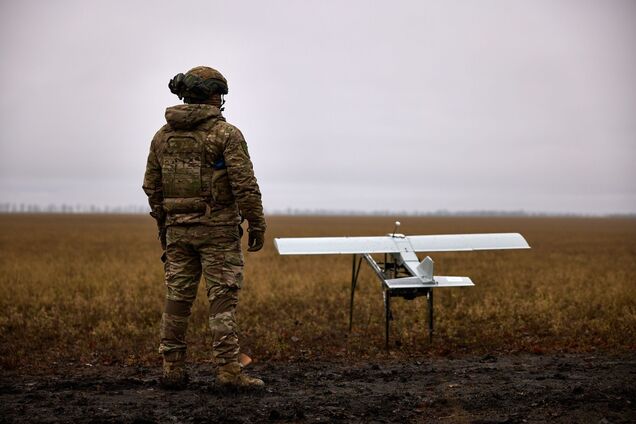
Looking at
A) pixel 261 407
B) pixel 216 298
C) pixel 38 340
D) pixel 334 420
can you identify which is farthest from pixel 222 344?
pixel 38 340

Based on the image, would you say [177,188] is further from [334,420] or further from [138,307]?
[138,307]

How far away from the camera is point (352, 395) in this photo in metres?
5.95

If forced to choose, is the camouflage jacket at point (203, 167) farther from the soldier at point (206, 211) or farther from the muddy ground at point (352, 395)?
the muddy ground at point (352, 395)

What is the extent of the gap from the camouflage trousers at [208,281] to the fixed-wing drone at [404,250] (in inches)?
97.5

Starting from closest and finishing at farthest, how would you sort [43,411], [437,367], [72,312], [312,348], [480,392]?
1. [43,411]
2. [480,392]
3. [437,367]
4. [312,348]
5. [72,312]

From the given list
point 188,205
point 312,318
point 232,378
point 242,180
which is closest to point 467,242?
point 312,318

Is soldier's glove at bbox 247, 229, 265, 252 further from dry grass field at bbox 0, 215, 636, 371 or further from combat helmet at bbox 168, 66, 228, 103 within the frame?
dry grass field at bbox 0, 215, 636, 371

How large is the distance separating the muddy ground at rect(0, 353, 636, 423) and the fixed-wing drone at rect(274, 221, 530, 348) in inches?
41.3

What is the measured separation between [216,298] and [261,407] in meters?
1.25

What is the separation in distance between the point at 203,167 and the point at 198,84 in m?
0.87

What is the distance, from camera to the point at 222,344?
240 inches

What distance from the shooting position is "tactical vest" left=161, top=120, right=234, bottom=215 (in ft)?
20.3

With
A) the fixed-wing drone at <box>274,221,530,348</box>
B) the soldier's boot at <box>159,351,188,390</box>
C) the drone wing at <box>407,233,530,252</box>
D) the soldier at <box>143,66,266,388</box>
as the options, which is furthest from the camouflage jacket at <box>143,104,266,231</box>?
the drone wing at <box>407,233,530,252</box>

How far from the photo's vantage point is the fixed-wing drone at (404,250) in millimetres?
8133
